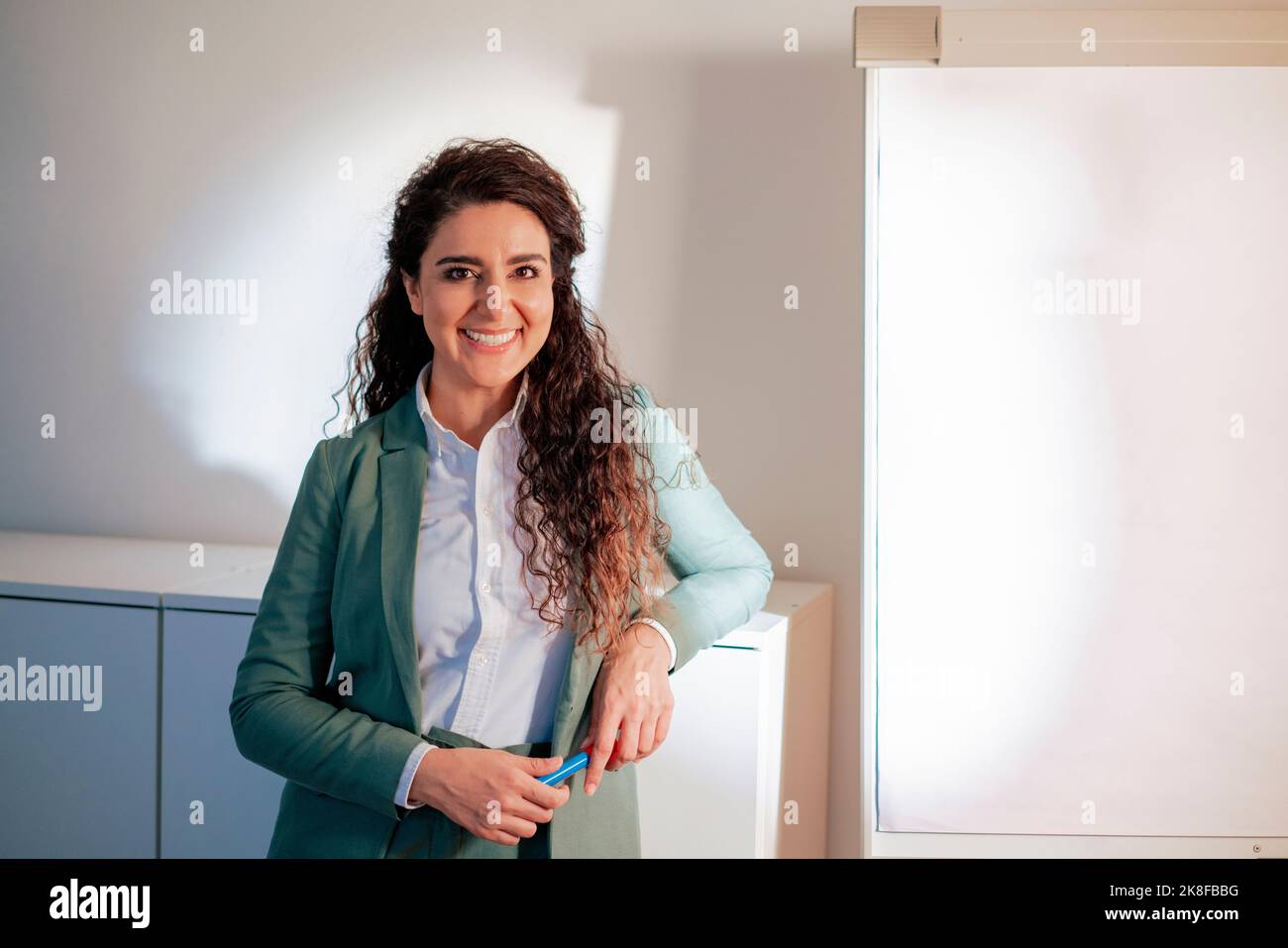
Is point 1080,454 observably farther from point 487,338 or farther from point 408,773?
point 408,773

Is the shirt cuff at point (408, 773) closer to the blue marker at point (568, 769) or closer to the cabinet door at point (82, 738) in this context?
the blue marker at point (568, 769)

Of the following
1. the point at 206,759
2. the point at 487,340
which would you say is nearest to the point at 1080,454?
the point at 487,340

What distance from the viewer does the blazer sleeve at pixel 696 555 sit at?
1252 millimetres

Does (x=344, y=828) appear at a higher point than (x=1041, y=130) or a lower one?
lower

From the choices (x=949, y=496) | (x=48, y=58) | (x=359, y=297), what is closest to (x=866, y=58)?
(x=949, y=496)

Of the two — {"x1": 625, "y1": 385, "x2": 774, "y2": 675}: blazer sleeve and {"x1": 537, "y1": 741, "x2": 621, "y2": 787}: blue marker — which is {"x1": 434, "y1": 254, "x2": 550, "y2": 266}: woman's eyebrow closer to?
{"x1": 625, "y1": 385, "x2": 774, "y2": 675}: blazer sleeve

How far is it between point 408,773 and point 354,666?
0.45 ft

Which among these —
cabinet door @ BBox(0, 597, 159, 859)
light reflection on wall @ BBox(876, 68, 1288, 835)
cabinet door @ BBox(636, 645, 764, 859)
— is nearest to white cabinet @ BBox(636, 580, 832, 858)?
cabinet door @ BBox(636, 645, 764, 859)

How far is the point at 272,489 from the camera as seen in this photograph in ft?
7.28

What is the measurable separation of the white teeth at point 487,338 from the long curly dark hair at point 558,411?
8cm

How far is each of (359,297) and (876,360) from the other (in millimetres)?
1059

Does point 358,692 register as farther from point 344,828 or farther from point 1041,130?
point 1041,130

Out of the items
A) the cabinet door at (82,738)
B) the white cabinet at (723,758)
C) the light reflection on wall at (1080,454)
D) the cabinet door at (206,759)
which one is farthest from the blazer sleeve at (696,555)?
the cabinet door at (82,738)

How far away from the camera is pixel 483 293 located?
122 cm
